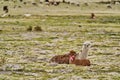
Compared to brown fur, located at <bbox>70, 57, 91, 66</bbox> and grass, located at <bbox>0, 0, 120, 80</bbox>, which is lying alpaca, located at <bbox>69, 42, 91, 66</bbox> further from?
grass, located at <bbox>0, 0, 120, 80</bbox>

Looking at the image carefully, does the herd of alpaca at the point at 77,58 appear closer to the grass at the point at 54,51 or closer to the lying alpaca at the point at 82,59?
the lying alpaca at the point at 82,59

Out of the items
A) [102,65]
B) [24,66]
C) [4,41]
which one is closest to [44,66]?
[24,66]

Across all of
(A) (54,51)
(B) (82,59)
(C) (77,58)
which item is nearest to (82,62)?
(B) (82,59)

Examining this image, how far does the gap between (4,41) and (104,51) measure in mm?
9073

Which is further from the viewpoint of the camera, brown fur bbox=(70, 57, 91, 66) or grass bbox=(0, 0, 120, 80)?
brown fur bbox=(70, 57, 91, 66)

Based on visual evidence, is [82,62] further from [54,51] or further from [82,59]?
[54,51]

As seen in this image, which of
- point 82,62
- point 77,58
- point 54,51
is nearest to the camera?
point 82,62

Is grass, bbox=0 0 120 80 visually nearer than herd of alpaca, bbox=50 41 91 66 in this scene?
Yes

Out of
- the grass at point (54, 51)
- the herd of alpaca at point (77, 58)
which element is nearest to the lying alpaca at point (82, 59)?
the herd of alpaca at point (77, 58)

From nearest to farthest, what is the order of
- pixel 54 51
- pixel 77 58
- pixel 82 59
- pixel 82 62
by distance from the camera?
pixel 82 62
pixel 82 59
pixel 77 58
pixel 54 51

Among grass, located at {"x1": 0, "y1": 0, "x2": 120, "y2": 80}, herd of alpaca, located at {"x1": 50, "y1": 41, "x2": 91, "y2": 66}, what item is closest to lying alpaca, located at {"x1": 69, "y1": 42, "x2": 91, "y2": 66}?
herd of alpaca, located at {"x1": 50, "y1": 41, "x2": 91, "y2": 66}

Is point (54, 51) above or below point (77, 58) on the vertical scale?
below

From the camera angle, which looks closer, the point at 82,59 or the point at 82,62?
the point at 82,62

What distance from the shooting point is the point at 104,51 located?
3331 centimetres
